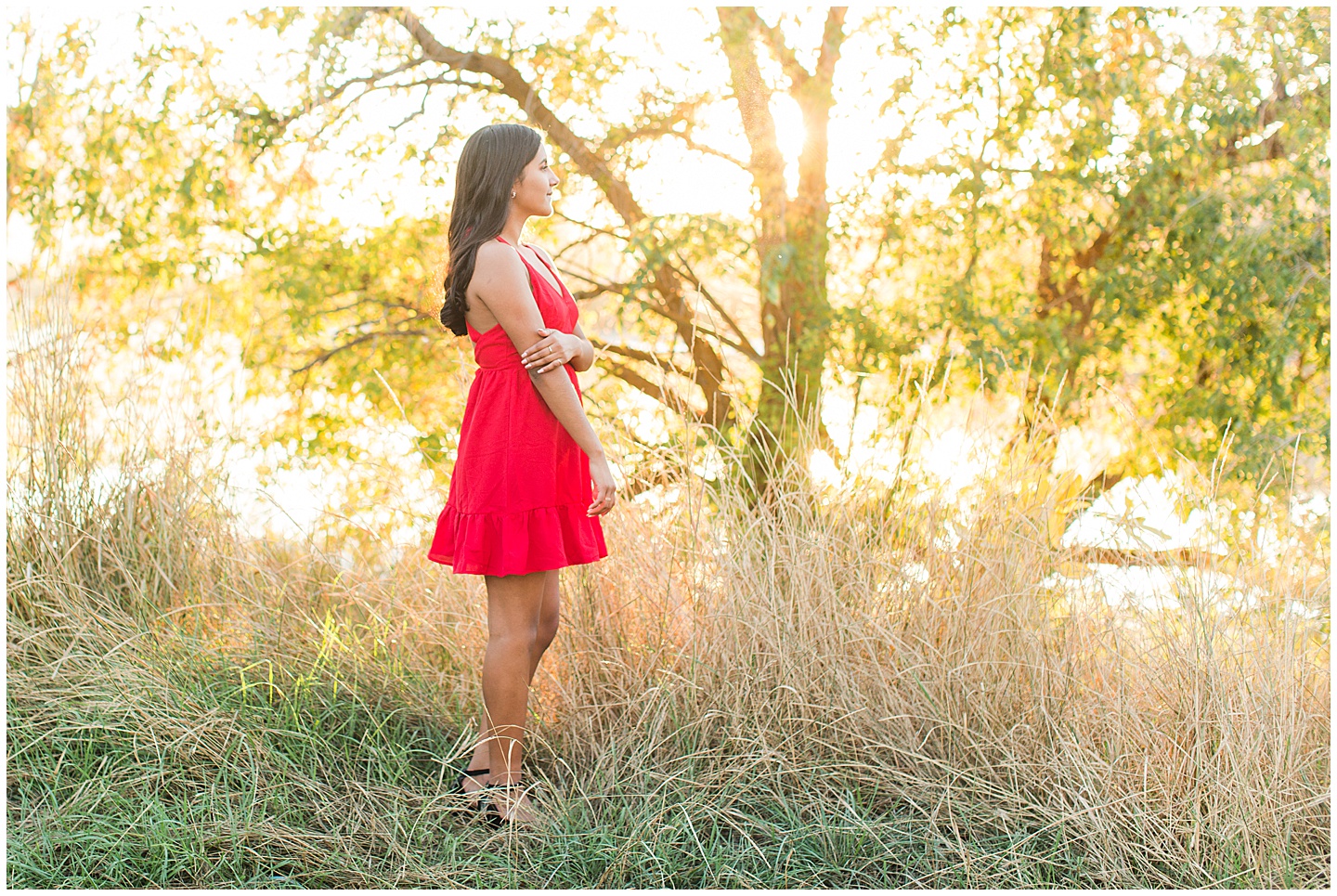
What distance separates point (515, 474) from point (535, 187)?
658 mm

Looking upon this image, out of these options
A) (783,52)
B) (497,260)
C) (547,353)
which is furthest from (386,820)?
(783,52)

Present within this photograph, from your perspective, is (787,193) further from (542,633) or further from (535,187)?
(542,633)

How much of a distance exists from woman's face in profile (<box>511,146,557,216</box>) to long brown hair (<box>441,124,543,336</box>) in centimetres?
1

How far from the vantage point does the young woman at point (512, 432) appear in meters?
2.27

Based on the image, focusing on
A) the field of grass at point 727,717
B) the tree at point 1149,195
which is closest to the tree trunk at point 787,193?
the tree at point 1149,195

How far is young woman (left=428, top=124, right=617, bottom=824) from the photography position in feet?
7.44

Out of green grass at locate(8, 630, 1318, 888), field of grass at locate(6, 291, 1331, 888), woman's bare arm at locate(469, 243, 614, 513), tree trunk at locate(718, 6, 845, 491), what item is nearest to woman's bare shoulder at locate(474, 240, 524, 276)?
woman's bare arm at locate(469, 243, 614, 513)

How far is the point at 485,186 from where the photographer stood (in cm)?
231

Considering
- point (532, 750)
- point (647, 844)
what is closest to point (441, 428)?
point (532, 750)

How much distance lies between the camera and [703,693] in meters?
2.70

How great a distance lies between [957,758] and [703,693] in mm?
657

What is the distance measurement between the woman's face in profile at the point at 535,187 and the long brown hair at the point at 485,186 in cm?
1

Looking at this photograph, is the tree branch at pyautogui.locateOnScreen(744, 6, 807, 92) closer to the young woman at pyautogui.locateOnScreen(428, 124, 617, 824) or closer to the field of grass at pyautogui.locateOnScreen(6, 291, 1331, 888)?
the field of grass at pyautogui.locateOnScreen(6, 291, 1331, 888)

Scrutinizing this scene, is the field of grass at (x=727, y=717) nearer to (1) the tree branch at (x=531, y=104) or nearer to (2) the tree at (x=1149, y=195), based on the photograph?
(2) the tree at (x=1149, y=195)
